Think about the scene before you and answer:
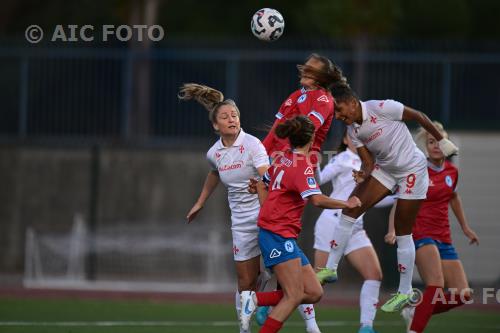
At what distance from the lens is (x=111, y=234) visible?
61.3 ft

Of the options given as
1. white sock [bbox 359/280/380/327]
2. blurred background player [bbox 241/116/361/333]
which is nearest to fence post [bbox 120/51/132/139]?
white sock [bbox 359/280/380/327]

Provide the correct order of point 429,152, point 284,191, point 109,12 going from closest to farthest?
1. point 284,191
2. point 429,152
3. point 109,12

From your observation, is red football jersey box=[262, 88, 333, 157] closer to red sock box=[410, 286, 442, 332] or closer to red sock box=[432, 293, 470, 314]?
red sock box=[410, 286, 442, 332]

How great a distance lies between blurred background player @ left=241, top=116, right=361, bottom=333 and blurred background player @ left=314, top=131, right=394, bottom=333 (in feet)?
6.32

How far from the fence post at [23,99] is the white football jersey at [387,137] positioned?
11.1 m

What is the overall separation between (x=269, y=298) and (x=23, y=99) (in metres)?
11.8

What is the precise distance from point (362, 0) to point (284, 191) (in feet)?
42.2

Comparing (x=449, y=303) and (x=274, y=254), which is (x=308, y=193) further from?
(x=449, y=303)

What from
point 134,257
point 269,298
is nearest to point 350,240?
point 269,298

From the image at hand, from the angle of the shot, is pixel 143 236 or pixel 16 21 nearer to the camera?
pixel 143 236

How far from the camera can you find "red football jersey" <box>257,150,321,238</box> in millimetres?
9438

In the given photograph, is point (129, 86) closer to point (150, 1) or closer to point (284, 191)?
point (150, 1)

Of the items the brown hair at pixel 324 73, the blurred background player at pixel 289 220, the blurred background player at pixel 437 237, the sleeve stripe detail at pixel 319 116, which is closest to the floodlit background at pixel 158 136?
the blurred background player at pixel 437 237

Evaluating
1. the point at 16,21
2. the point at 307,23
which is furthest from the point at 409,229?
the point at 16,21
